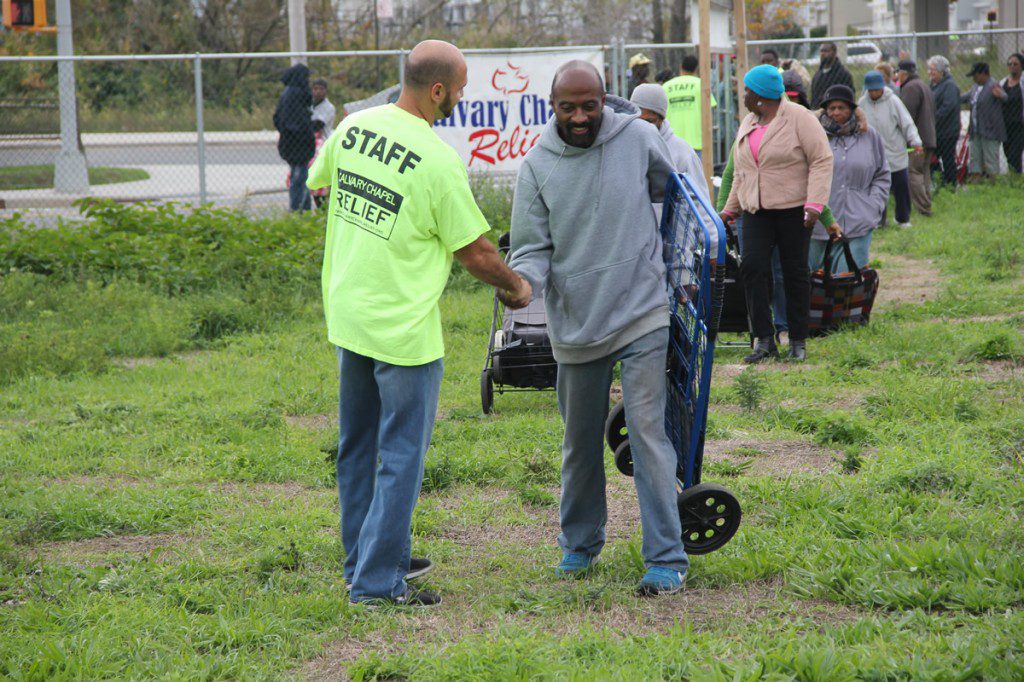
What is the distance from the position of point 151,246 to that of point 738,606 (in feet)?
27.7

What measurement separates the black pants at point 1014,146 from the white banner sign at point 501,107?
777cm

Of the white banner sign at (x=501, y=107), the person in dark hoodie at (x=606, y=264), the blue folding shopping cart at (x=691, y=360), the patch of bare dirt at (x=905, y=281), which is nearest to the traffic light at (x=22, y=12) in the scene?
the white banner sign at (x=501, y=107)

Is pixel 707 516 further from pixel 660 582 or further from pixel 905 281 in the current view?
pixel 905 281

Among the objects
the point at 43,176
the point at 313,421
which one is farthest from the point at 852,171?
the point at 43,176

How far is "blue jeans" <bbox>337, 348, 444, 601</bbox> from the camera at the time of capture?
13.8 ft

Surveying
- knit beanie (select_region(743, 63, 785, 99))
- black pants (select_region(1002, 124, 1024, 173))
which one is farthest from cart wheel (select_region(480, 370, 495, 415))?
black pants (select_region(1002, 124, 1024, 173))

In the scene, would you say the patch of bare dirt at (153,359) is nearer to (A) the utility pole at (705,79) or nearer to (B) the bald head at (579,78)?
(A) the utility pole at (705,79)

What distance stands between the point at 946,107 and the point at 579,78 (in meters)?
14.4

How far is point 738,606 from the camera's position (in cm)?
427

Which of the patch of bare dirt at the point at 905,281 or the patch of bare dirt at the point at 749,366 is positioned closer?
the patch of bare dirt at the point at 749,366

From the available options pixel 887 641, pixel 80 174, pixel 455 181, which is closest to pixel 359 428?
pixel 455 181

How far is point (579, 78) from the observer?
425 centimetres

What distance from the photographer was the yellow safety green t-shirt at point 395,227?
4.11 m

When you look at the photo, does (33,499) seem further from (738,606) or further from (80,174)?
(80,174)
